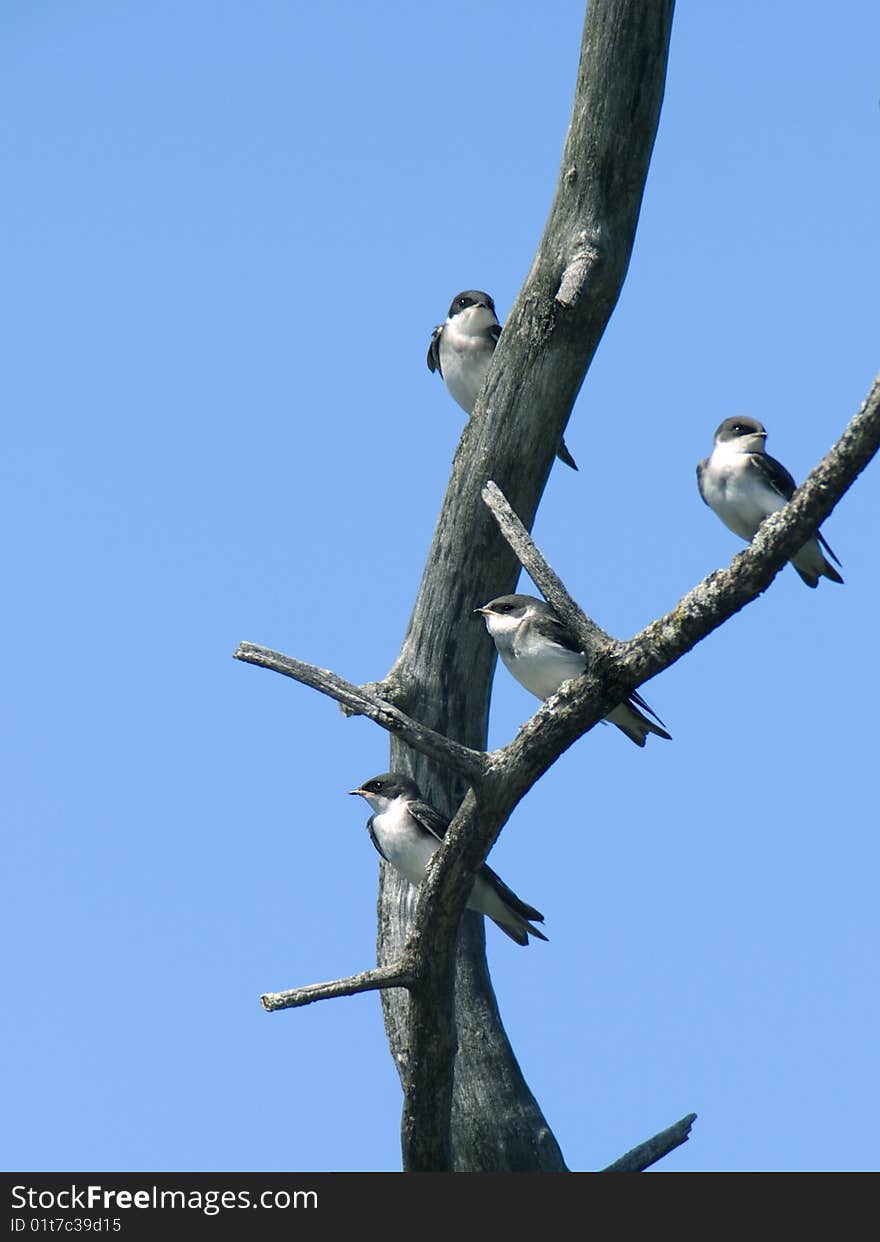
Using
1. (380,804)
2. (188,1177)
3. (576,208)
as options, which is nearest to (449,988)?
(188,1177)

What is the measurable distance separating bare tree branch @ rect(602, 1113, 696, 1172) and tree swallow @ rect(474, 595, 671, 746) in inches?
107

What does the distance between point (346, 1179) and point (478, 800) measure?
244 cm

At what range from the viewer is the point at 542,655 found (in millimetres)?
11695

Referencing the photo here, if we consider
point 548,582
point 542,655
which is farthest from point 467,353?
point 548,582

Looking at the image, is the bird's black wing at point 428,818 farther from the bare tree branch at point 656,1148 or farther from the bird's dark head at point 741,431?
the bird's dark head at point 741,431

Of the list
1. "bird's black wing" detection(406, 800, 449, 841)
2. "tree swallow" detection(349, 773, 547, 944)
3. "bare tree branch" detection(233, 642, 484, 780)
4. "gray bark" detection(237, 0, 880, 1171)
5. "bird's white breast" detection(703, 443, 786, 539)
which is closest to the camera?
"bare tree branch" detection(233, 642, 484, 780)

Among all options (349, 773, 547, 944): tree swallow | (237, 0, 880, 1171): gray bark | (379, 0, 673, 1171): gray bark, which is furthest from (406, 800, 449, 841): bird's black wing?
(379, 0, 673, 1171): gray bark

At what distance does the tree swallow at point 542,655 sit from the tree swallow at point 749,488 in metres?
1.61

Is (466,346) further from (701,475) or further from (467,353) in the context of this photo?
(701,475)

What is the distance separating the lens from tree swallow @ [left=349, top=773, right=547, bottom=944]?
447 inches

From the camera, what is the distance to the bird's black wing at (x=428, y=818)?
11703mm

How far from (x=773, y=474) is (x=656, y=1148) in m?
5.00

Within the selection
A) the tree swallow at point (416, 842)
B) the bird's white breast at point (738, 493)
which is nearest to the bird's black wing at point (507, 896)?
the tree swallow at point (416, 842)

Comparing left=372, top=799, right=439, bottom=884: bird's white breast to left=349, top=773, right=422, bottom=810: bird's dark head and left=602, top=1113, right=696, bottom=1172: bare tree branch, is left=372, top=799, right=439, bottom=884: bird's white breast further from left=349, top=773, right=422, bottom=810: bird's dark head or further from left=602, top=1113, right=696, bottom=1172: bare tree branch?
left=602, top=1113, right=696, bottom=1172: bare tree branch
